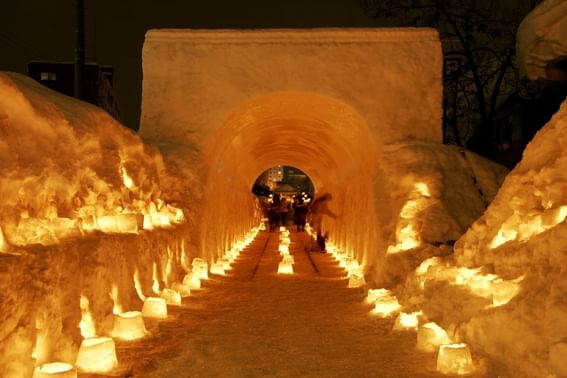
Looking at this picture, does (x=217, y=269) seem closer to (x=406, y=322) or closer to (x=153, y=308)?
(x=153, y=308)

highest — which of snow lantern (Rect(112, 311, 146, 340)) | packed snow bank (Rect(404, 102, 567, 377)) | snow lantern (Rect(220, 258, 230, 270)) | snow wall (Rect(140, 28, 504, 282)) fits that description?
snow wall (Rect(140, 28, 504, 282))

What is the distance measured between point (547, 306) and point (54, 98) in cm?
516

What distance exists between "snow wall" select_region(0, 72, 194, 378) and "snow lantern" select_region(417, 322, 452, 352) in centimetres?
305

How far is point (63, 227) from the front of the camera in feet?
17.0

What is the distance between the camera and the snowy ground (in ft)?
15.8

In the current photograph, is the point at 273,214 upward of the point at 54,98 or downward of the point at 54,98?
downward

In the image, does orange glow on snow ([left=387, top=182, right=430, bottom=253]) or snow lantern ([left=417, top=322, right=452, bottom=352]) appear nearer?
snow lantern ([left=417, top=322, right=452, bottom=352])

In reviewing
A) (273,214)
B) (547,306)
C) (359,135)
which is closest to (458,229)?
(359,135)

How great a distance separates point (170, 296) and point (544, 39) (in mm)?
8186

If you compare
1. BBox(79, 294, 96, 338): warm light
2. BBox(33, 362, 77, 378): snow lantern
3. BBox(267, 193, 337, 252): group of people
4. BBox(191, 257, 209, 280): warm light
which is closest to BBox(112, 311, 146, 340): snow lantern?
BBox(79, 294, 96, 338): warm light

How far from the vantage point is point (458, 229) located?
27.0 feet

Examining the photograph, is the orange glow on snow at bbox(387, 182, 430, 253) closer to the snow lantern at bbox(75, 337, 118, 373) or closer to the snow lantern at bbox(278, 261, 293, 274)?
the snow lantern at bbox(278, 261, 293, 274)

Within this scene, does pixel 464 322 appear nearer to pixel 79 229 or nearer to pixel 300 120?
pixel 79 229

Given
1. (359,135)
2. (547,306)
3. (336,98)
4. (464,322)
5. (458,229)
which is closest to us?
(547,306)
